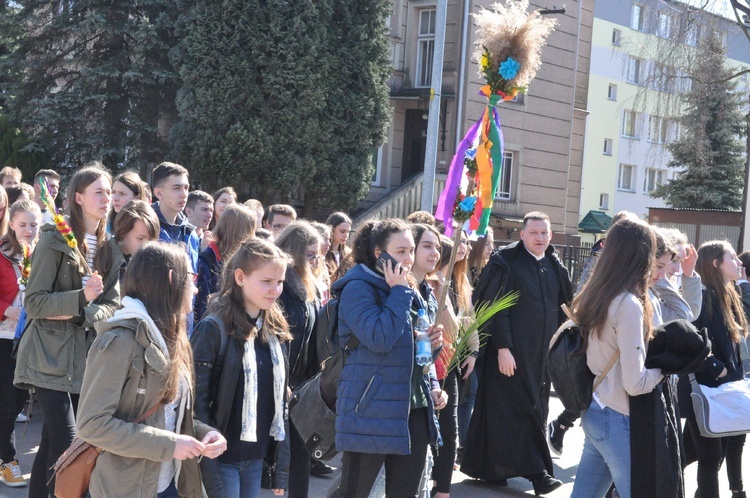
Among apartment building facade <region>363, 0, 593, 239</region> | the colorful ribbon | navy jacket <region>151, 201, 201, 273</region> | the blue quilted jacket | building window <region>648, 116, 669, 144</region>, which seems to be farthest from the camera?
apartment building facade <region>363, 0, 593, 239</region>

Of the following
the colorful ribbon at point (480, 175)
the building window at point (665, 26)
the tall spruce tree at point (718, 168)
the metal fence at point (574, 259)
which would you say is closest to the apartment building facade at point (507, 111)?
the building window at point (665, 26)

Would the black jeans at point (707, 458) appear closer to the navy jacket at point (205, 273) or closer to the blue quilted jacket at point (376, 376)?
the blue quilted jacket at point (376, 376)

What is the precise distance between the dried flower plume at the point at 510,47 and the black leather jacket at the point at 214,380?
8.08ft

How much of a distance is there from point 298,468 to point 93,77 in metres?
14.8

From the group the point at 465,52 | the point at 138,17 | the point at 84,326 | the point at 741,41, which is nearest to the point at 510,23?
the point at 84,326

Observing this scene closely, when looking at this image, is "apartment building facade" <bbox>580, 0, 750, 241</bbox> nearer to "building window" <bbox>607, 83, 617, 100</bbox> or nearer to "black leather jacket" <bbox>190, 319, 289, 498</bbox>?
"building window" <bbox>607, 83, 617, 100</bbox>

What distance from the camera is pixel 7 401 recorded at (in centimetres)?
623

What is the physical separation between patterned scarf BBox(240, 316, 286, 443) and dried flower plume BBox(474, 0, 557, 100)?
7.41ft

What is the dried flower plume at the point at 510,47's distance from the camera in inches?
213

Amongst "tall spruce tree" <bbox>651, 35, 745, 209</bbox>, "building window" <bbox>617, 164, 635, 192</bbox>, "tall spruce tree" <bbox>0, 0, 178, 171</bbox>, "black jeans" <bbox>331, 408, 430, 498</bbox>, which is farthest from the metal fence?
"building window" <bbox>617, 164, 635, 192</bbox>

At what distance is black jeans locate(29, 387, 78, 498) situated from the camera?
4840mm

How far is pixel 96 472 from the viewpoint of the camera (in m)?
3.46

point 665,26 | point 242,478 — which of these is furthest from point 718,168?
point 242,478

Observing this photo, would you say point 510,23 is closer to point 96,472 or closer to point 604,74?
point 96,472
